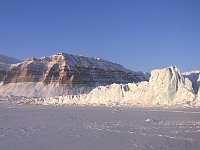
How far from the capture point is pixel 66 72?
205 feet

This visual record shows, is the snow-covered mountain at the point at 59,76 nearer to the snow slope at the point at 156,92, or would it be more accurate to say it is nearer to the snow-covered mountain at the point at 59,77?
the snow-covered mountain at the point at 59,77

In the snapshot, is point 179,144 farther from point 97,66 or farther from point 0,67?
point 0,67

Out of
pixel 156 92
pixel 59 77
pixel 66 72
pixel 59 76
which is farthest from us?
pixel 59 76

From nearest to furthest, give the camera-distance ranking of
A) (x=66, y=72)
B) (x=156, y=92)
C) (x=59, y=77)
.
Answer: (x=156, y=92) → (x=66, y=72) → (x=59, y=77)

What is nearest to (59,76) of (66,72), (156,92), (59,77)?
(59,77)

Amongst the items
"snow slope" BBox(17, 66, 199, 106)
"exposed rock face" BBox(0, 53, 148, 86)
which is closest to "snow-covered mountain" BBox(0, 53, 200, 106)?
"exposed rock face" BBox(0, 53, 148, 86)

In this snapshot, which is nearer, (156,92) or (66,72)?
(156,92)

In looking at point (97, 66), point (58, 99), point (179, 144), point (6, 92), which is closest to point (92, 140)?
point (179, 144)

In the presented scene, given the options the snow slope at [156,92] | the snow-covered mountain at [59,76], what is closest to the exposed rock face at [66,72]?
the snow-covered mountain at [59,76]

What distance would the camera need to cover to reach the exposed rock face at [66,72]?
62.9 m

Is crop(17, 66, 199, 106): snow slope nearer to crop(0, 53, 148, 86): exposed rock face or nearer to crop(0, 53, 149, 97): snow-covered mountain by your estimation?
crop(0, 53, 149, 97): snow-covered mountain

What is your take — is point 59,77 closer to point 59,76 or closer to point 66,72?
point 59,76

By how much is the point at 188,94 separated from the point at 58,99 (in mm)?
17283

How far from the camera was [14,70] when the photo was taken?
6550 centimetres
